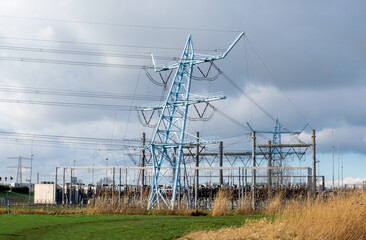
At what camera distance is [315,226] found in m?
14.2

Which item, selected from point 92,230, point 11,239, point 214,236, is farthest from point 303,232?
point 11,239

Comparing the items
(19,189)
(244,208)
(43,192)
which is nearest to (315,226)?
(244,208)

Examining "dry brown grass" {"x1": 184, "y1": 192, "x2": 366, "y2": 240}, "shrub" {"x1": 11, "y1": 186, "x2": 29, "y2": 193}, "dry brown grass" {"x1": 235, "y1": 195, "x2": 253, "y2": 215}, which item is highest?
"dry brown grass" {"x1": 184, "y1": 192, "x2": 366, "y2": 240}

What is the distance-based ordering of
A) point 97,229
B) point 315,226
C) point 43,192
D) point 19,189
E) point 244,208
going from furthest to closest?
point 19,189 → point 43,192 → point 244,208 → point 97,229 → point 315,226

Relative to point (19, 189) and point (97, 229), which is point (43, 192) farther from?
point (97, 229)

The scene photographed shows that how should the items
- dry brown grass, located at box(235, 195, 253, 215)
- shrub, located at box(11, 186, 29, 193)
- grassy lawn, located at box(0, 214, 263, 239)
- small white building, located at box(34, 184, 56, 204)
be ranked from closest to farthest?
grassy lawn, located at box(0, 214, 263, 239) → dry brown grass, located at box(235, 195, 253, 215) → small white building, located at box(34, 184, 56, 204) → shrub, located at box(11, 186, 29, 193)

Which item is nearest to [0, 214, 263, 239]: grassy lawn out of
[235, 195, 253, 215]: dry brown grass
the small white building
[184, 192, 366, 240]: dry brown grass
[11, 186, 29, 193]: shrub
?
[184, 192, 366, 240]: dry brown grass

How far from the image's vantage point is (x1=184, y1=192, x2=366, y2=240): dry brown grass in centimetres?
1386

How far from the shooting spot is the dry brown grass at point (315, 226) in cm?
→ 1386

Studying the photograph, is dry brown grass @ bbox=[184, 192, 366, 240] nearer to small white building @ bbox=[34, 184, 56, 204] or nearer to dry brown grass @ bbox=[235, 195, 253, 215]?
dry brown grass @ bbox=[235, 195, 253, 215]

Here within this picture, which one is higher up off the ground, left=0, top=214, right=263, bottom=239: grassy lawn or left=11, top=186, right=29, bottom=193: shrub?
left=0, top=214, right=263, bottom=239: grassy lawn

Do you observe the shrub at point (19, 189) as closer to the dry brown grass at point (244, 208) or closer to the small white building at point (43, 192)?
the small white building at point (43, 192)

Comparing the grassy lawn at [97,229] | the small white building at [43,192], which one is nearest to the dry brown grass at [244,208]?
the grassy lawn at [97,229]

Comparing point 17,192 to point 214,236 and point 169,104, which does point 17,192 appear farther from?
point 214,236
